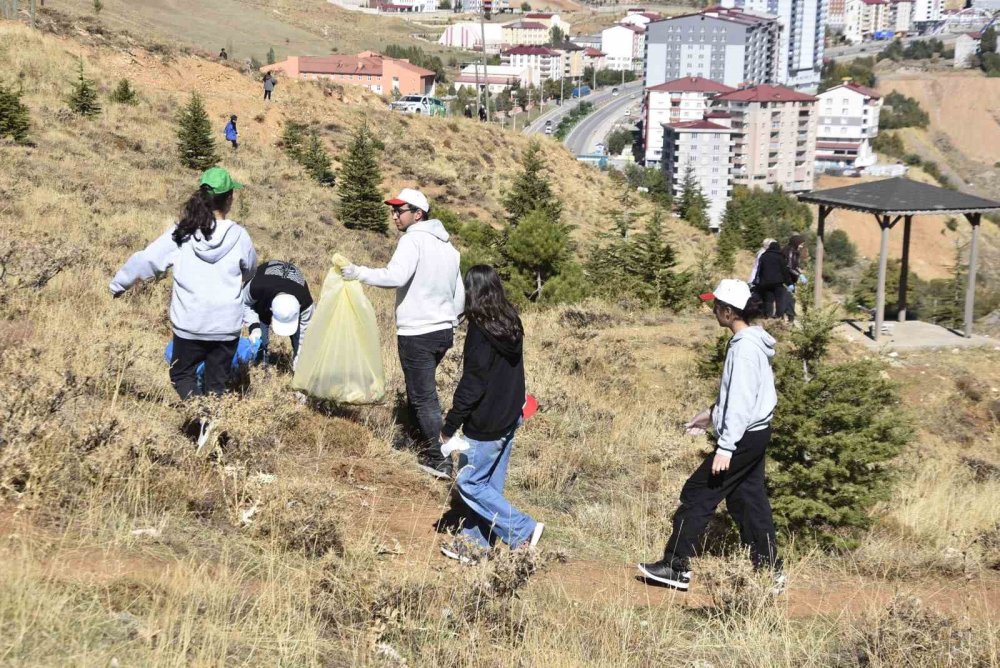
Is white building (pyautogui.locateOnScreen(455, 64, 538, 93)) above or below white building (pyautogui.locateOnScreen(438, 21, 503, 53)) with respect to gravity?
below

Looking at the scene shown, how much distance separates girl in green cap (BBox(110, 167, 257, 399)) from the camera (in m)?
4.55

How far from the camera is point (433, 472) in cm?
534

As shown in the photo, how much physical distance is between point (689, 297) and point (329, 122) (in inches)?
1006

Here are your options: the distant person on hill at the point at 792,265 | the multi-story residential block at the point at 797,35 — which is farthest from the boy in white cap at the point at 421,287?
the multi-story residential block at the point at 797,35

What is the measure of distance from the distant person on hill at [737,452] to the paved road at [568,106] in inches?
3165

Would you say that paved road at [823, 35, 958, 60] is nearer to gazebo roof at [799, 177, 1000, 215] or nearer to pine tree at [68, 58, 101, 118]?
pine tree at [68, 58, 101, 118]

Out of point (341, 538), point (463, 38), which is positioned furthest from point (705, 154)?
point (341, 538)

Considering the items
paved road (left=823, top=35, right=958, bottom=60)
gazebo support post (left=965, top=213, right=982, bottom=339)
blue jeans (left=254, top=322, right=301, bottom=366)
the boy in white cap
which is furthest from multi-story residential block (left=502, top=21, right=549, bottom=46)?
the boy in white cap

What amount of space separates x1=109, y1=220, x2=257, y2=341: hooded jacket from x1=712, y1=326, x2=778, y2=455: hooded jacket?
7.25ft

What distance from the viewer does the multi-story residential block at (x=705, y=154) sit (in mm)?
92188

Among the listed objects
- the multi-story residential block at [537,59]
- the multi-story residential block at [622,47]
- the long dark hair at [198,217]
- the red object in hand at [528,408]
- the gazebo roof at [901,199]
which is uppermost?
the multi-story residential block at [622,47]

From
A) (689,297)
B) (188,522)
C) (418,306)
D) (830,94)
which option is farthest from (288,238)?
(830,94)

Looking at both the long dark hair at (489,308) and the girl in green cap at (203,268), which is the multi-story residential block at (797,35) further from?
the long dark hair at (489,308)

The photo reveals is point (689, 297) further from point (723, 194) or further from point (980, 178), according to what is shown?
→ point (980, 178)
